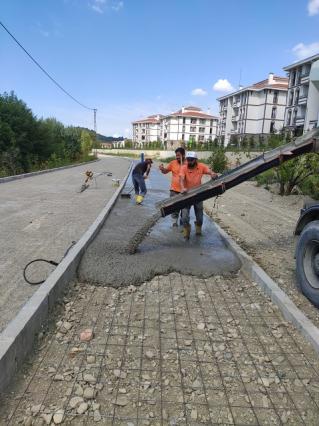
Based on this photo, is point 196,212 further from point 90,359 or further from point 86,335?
point 90,359

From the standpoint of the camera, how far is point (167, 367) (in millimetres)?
3004

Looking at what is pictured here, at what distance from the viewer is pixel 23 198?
1202 cm

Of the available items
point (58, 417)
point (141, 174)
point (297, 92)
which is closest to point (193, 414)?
point (58, 417)

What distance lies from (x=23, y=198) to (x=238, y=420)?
11.2 metres

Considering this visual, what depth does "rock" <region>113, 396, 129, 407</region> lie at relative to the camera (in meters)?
2.56

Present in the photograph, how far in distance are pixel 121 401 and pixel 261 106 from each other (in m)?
69.7

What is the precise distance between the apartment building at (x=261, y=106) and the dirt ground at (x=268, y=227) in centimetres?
5374

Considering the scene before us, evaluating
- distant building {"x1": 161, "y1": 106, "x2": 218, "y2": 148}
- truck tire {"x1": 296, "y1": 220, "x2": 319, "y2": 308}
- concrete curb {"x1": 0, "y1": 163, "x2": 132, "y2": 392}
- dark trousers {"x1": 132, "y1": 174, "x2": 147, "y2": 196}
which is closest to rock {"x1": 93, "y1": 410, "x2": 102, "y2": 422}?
concrete curb {"x1": 0, "y1": 163, "x2": 132, "y2": 392}

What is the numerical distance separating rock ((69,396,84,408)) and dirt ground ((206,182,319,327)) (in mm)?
2654

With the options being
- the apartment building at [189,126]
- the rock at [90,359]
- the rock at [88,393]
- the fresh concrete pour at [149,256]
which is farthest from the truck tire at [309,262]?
the apartment building at [189,126]

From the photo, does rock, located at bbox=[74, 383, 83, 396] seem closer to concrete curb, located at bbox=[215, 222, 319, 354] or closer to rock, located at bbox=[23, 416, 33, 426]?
rock, located at bbox=[23, 416, 33, 426]

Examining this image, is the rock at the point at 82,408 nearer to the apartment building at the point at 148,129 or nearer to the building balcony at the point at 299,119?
the building balcony at the point at 299,119

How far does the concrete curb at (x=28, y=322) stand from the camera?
105 inches

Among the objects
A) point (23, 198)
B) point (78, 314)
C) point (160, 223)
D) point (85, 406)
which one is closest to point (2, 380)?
point (85, 406)
